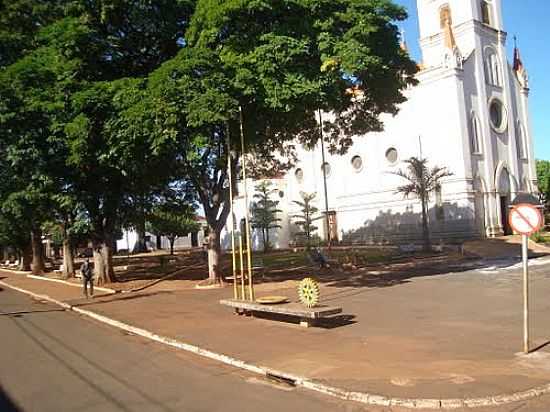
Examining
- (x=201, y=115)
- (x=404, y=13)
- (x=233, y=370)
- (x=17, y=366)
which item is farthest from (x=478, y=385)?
(x=404, y=13)

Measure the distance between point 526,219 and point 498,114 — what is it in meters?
43.1

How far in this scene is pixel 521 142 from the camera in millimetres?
49781

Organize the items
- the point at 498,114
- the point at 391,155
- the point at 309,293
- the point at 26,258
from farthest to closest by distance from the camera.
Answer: the point at 26,258
the point at 391,155
the point at 498,114
the point at 309,293

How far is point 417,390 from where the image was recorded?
6816 millimetres

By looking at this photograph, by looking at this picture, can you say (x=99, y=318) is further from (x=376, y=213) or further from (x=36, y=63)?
(x=376, y=213)

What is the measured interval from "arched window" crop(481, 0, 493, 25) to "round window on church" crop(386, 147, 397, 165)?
42.9 feet

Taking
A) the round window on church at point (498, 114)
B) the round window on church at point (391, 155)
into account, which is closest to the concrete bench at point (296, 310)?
the round window on church at point (391, 155)

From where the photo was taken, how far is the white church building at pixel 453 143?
4347 centimetres

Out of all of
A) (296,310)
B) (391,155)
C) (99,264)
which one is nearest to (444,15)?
(391,155)

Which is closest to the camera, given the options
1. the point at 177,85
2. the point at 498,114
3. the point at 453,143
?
the point at 177,85

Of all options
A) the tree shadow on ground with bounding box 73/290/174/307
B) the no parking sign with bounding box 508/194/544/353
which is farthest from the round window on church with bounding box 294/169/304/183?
the no parking sign with bounding box 508/194/544/353

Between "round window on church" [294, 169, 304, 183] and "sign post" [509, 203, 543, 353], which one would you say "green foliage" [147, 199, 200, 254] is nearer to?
"round window on church" [294, 169, 304, 183]

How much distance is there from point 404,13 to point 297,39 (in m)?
3.84

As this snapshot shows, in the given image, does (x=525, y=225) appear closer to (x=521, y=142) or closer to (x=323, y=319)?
(x=323, y=319)
